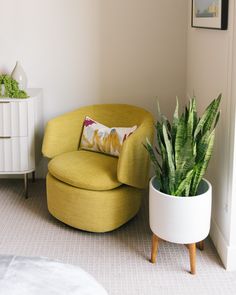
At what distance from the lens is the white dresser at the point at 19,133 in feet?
10.6

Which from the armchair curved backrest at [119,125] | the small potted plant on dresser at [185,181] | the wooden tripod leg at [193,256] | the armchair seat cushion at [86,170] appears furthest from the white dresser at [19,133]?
the wooden tripod leg at [193,256]

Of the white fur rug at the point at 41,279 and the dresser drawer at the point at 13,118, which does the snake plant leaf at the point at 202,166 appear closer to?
the white fur rug at the point at 41,279

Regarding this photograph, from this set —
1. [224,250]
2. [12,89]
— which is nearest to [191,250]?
[224,250]

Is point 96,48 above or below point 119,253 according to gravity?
above

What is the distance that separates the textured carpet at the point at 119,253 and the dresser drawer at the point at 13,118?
1.79 ft

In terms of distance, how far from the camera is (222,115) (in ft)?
8.27

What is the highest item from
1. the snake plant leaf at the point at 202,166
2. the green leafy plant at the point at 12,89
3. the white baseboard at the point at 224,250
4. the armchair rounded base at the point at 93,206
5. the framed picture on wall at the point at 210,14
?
the framed picture on wall at the point at 210,14

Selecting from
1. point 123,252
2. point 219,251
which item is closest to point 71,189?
point 123,252

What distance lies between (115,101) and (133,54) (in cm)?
40

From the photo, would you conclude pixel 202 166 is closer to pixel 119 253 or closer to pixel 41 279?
pixel 119 253

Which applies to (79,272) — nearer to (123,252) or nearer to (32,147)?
(123,252)

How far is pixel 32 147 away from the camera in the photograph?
3.34 meters

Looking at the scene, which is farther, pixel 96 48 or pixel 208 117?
pixel 96 48

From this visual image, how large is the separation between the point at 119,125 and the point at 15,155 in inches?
31.7
